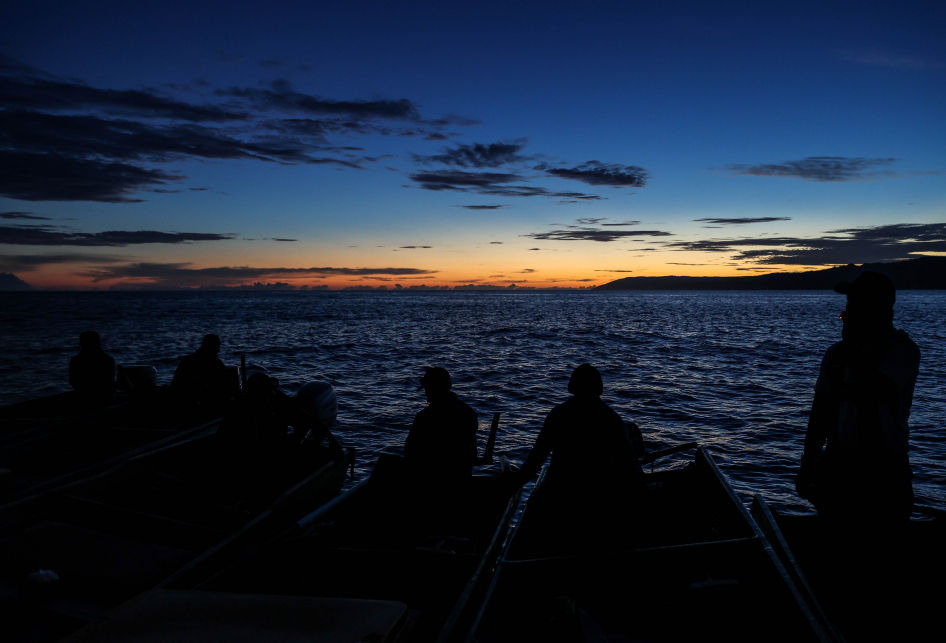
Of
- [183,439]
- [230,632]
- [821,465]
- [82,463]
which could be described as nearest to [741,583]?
[821,465]

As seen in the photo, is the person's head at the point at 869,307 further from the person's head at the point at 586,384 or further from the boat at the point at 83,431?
the boat at the point at 83,431

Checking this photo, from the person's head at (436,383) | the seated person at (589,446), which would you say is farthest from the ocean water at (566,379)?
the seated person at (589,446)

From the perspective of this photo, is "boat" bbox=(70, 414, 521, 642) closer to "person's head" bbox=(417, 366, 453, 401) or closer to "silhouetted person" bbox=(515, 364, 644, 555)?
"silhouetted person" bbox=(515, 364, 644, 555)

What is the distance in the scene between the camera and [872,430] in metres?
4.04

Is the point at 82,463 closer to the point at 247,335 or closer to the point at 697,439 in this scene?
the point at 697,439

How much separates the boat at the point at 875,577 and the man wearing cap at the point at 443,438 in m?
3.75

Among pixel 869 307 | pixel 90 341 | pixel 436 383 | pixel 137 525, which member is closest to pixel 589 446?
pixel 436 383

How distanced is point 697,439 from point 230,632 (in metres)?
14.4

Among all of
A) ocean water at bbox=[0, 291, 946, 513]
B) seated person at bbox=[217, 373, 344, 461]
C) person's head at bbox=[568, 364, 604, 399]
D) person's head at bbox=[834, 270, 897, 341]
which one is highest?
person's head at bbox=[834, 270, 897, 341]

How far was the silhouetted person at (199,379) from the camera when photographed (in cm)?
1097

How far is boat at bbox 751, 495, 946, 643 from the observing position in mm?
4645

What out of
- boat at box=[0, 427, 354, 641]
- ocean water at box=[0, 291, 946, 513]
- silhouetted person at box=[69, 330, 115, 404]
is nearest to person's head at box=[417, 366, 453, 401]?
boat at box=[0, 427, 354, 641]

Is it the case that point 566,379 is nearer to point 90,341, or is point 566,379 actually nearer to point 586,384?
point 90,341

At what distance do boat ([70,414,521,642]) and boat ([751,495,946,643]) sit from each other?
316 centimetres
